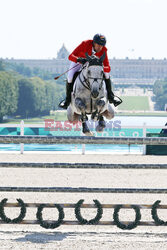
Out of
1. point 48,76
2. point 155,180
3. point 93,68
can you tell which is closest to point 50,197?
point 93,68

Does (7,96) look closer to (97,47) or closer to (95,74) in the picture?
(97,47)

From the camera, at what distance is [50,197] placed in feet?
32.3

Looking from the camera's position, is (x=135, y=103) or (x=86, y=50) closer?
(x=86, y=50)

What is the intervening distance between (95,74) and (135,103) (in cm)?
15194

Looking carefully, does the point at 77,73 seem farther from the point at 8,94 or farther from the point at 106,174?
the point at 8,94

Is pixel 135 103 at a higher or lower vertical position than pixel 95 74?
lower

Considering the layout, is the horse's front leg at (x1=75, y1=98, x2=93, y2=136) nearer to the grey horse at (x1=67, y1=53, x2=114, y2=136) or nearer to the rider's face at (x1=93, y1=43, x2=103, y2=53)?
the grey horse at (x1=67, y1=53, x2=114, y2=136)

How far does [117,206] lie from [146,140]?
884 millimetres

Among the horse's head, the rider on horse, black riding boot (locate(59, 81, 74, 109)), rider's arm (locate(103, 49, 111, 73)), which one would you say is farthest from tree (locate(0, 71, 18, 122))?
the horse's head

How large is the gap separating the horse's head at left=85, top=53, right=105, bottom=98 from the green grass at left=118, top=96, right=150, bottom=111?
139m

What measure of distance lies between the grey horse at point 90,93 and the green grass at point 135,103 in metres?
139

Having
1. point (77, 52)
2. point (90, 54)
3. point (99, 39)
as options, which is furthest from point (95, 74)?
point (77, 52)

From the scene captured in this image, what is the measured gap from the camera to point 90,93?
8.28 meters

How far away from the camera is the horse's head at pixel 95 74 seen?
7863 mm
